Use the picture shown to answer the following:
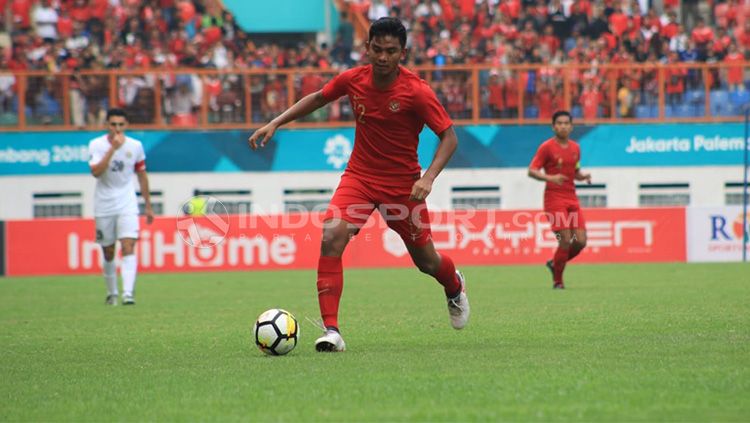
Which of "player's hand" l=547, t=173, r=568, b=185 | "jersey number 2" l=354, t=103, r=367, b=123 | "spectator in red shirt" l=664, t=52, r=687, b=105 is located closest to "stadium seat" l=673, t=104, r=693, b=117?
"spectator in red shirt" l=664, t=52, r=687, b=105

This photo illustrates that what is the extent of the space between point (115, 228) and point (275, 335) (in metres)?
7.55

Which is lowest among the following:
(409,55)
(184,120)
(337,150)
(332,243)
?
(332,243)

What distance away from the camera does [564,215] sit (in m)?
17.5

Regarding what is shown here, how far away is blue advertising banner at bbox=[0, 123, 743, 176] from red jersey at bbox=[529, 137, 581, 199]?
11743 mm

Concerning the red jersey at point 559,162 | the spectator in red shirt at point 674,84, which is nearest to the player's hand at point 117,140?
the red jersey at point 559,162

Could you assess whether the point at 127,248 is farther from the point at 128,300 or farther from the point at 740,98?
the point at 740,98

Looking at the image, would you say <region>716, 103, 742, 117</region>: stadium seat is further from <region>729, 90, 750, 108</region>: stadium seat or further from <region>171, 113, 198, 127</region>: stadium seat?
<region>171, 113, 198, 127</region>: stadium seat

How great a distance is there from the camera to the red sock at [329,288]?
9141 mm

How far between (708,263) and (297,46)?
507 inches

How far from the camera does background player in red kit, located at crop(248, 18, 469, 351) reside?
9070 millimetres

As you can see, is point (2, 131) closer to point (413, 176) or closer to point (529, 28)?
point (529, 28)

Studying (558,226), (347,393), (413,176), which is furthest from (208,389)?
(558,226)

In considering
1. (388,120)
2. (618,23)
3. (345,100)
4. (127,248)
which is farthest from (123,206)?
(618,23)

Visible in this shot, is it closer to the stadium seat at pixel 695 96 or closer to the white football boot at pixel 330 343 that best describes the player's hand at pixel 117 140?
the white football boot at pixel 330 343
